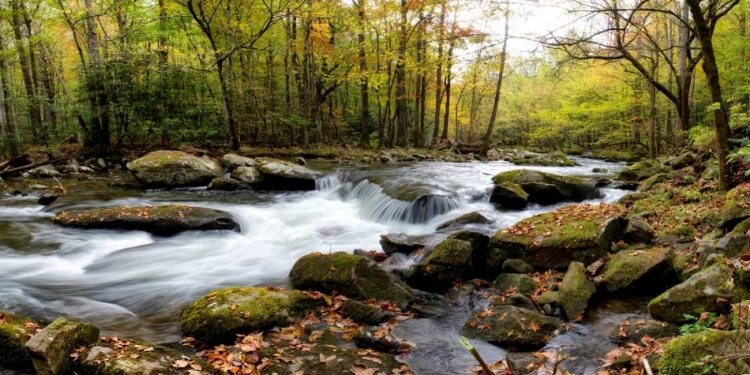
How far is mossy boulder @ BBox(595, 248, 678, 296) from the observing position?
5426mm

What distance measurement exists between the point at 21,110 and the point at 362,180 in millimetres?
25605

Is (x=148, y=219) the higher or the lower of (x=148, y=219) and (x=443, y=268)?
the higher

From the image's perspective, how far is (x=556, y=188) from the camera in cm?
1095

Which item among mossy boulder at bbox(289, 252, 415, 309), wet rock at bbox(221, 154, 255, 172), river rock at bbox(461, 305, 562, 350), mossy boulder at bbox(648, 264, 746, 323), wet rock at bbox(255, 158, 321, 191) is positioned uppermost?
wet rock at bbox(221, 154, 255, 172)

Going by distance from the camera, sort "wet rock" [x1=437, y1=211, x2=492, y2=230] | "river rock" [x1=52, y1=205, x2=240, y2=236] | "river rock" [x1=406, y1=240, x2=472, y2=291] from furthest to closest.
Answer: "wet rock" [x1=437, y1=211, x2=492, y2=230], "river rock" [x1=52, y1=205, x2=240, y2=236], "river rock" [x1=406, y1=240, x2=472, y2=291]

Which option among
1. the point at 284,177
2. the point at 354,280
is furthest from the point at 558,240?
the point at 284,177

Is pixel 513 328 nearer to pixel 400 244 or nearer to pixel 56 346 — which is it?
pixel 400 244

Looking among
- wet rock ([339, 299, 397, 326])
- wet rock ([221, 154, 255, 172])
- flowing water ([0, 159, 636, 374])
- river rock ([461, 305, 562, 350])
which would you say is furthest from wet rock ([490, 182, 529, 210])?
wet rock ([221, 154, 255, 172])

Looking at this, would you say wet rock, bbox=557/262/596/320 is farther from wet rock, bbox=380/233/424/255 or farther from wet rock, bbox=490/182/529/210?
wet rock, bbox=490/182/529/210

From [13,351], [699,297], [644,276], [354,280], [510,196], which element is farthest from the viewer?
[510,196]

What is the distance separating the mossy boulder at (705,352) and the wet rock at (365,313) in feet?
9.29

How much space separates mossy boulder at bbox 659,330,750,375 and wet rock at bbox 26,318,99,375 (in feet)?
14.7

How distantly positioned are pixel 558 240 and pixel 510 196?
4.09 meters

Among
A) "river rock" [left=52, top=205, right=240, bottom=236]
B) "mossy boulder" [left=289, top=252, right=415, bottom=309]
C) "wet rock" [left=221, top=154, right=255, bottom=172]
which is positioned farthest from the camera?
"wet rock" [left=221, top=154, right=255, bottom=172]
